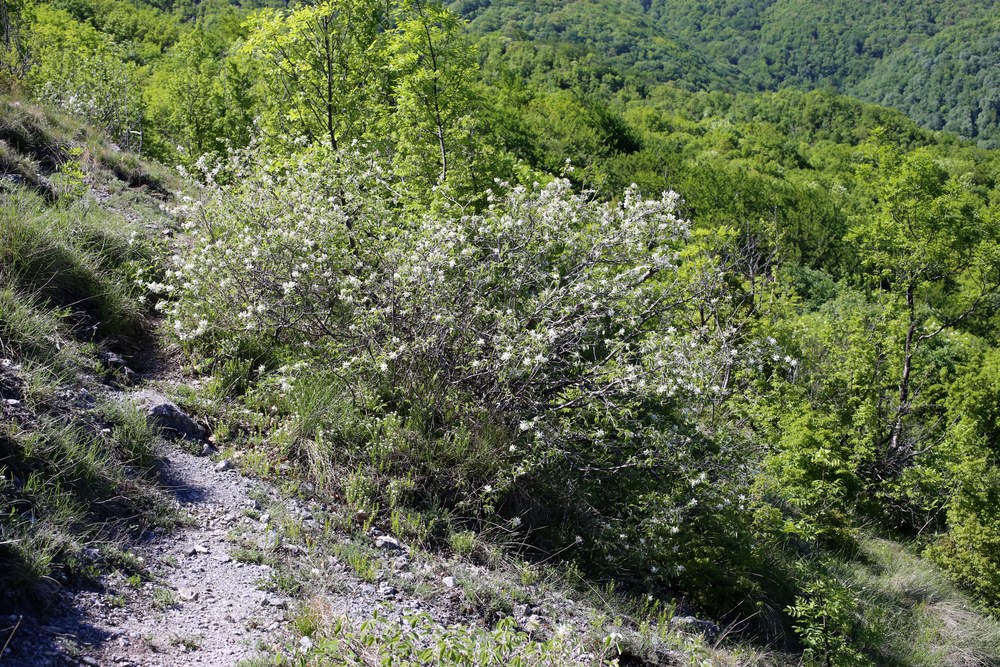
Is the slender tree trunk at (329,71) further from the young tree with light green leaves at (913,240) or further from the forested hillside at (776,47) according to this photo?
the forested hillside at (776,47)

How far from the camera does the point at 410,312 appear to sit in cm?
546

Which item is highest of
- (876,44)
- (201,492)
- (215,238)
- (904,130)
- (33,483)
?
(876,44)

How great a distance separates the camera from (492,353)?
562 centimetres

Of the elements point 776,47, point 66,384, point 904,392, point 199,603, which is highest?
point 776,47

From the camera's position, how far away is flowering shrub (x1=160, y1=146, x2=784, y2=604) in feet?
17.5

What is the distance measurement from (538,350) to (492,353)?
0.51 meters

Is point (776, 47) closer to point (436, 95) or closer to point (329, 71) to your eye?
point (436, 95)

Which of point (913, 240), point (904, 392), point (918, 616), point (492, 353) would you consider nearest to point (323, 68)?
point (492, 353)

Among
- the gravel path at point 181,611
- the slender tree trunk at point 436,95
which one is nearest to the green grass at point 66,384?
the gravel path at point 181,611

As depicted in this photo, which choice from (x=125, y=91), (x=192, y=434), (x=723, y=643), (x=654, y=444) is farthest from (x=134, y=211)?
(x=125, y=91)

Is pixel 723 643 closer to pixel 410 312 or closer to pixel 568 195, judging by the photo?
pixel 410 312

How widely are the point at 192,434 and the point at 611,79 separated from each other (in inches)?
2689

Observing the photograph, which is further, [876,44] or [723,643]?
[876,44]

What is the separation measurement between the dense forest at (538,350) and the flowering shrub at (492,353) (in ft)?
0.10
